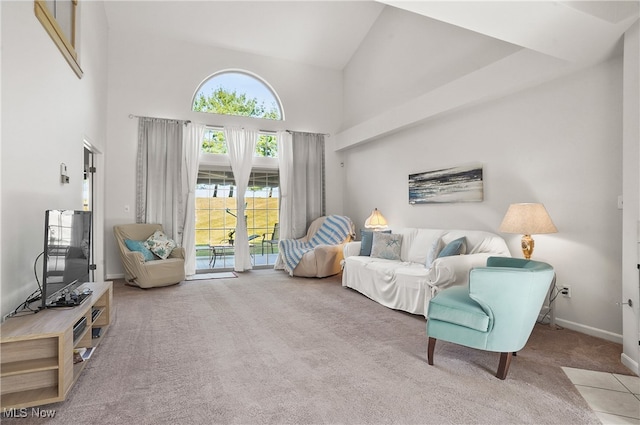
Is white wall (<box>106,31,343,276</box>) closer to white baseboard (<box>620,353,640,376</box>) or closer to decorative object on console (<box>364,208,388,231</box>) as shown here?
decorative object on console (<box>364,208,388,231</box>)

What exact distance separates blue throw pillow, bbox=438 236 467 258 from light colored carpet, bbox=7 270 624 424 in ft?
2.53

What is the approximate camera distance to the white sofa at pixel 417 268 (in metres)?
3.46

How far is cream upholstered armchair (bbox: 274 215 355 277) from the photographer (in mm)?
5816

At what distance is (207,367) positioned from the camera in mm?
2484

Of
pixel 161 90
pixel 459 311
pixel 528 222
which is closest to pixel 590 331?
pixel 528 222

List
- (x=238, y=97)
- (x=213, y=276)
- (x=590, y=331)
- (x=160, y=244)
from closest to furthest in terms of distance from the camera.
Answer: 1. (x=590, y=331)
2. (x=160, y=244)
3. (x=213, y=276)
4. (x=238, y=97)

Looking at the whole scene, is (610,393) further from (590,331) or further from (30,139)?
(30,139)

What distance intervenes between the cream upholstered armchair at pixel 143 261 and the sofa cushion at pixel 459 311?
393 cm

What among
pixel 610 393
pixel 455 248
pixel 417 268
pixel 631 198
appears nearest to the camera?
pixel 610 393

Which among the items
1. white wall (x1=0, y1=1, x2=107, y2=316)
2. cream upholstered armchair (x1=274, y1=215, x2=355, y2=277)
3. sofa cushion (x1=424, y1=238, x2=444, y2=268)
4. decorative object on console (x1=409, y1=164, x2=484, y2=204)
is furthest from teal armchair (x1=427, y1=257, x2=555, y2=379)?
cream upholstered armchair (x1=274, y1=215, x2=355, y2=277)

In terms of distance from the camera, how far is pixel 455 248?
151 inches

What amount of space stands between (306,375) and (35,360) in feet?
5.16

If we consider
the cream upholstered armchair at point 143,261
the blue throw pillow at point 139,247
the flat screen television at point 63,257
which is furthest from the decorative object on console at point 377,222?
the flat screen television at point 63,257

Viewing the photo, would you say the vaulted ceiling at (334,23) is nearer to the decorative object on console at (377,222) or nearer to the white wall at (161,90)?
the white wall at (161,90)
